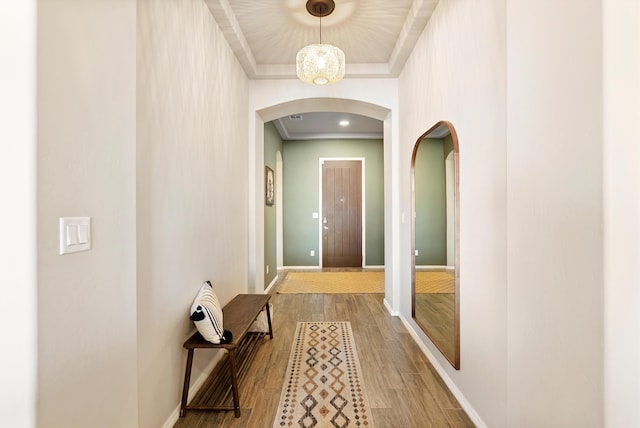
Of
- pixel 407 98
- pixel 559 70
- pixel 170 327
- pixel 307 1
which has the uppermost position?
pixel 307 1

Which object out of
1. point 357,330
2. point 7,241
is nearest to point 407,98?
point 357,330

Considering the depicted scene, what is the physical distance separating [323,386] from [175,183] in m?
1.62

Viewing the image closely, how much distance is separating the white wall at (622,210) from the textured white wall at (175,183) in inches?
67.7

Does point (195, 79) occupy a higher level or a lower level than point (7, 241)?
higher

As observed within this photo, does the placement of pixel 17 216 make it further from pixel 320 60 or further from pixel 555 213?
pixel 320 60

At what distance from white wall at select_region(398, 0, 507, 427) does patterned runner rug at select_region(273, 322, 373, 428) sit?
0.64 metres

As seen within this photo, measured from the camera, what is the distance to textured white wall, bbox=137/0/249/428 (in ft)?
4.47

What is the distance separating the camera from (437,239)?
2201mm

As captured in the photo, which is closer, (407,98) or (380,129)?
(407,98)

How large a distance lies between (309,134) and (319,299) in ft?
11.3

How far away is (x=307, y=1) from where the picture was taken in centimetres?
221

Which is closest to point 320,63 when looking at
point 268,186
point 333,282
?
point 268,186

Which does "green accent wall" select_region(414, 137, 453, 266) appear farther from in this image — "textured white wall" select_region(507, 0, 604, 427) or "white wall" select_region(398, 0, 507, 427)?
"textured white wall" select_region(507, 0, 604, 427)

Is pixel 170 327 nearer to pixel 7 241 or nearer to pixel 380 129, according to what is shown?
pixel 7 241
